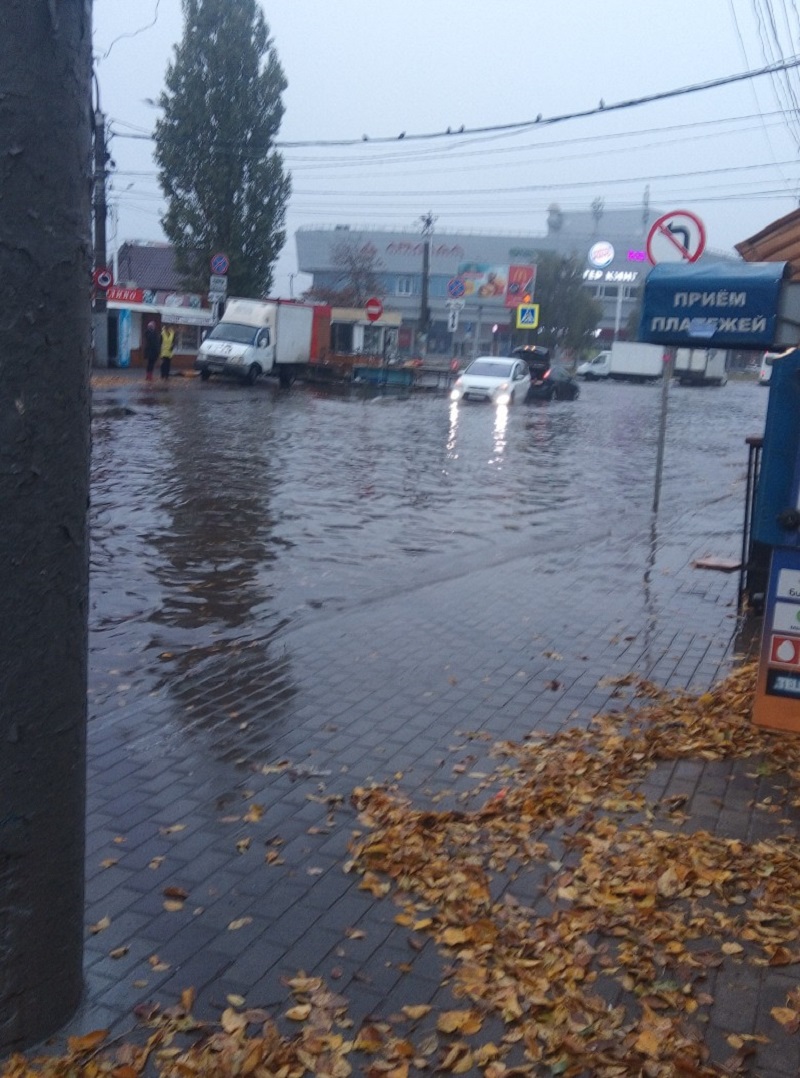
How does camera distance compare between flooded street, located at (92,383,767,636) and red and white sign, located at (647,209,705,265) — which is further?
red and white sign, located at (647,209,705,265)

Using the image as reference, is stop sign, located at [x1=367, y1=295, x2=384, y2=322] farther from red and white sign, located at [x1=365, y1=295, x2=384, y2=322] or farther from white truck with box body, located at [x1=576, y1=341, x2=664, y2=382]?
white truck with box body, located at [x1=576, y1=341, x2=664, y2=382]

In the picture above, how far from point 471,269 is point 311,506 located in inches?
3017

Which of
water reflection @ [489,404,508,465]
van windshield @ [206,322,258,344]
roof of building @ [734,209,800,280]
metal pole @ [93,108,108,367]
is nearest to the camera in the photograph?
roof of building @ [734,209,800,280]

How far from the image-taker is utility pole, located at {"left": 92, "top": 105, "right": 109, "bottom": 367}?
107ft

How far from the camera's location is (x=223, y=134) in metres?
47.3

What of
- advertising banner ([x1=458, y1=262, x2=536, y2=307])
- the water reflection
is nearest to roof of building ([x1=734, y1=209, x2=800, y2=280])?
the water reflection

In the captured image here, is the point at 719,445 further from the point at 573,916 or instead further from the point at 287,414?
the point at 573,916

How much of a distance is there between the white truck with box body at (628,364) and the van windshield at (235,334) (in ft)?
111

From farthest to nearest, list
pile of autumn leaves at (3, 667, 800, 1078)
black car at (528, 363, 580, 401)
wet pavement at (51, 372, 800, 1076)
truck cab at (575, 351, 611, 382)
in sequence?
truck cab at (575, 351, 611, 382), black car at (528, 363, 580, 401), wet pavement at (51, 372, 800, 1076), pile of autumn leaves at (3, 667, 800, 1078)

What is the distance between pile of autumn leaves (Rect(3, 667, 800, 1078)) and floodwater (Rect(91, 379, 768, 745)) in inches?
94.9

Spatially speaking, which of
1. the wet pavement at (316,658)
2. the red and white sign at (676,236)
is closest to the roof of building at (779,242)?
the wet pavement at (316,658)

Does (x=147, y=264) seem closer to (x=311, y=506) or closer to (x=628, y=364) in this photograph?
(x=628, y=364)

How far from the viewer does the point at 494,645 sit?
7.74 m

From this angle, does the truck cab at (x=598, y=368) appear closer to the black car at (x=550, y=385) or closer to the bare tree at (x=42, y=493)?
the black car at (x=550, y=385)
